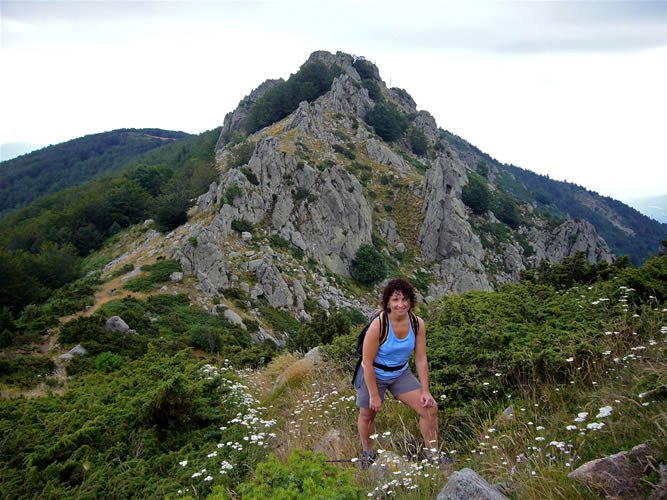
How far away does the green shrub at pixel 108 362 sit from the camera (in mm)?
12727

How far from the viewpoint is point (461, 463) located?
13.0 feet

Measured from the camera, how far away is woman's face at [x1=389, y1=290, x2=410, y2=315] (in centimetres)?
415

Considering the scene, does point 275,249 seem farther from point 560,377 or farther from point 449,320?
point 560,377

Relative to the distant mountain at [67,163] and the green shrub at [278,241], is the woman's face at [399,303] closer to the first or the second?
the green shrub at [278,241]

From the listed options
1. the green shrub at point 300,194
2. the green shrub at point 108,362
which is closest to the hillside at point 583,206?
the green shrub at point 300,194

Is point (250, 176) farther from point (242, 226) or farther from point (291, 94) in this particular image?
point (291, 94)

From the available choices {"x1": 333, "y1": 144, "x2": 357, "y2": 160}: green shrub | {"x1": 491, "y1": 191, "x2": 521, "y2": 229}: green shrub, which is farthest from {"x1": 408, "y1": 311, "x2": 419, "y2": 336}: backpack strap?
{"x1": 491, "y1": 191, "x2": 521, "y2": 229}: green shrub

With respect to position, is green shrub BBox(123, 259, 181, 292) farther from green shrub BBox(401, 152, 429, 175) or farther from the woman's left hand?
green shrub BBox(401, 152, 429, 175)

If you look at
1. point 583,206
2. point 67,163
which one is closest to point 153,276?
point 67,163

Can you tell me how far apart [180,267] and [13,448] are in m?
17.5

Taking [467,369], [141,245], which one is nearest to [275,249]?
[141,245]

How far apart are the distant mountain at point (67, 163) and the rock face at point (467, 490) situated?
113m

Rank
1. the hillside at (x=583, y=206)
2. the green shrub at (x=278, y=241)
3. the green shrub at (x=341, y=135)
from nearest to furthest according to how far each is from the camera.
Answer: the green shrub at (x=278, y=241) < the green shrub at (x=341, y=135) < the hillside at (x=583, y=206)

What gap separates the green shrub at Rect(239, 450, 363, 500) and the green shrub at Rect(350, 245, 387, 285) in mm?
30145
